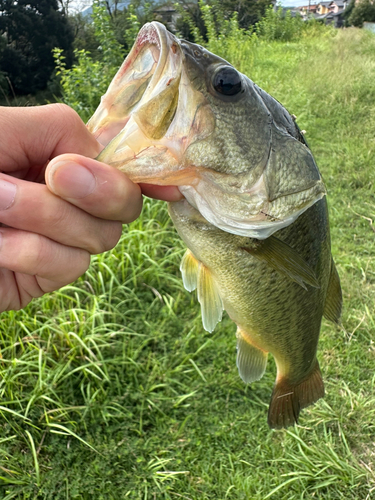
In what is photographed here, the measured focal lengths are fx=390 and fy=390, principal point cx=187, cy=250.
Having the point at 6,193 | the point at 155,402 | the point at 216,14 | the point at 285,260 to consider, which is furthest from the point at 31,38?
the point at 285,260

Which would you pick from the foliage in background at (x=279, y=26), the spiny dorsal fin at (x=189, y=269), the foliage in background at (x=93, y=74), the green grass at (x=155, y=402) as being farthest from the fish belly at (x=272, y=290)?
the foliage in background at (x=279, y=26)

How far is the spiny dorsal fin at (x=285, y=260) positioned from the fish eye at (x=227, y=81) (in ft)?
1.32

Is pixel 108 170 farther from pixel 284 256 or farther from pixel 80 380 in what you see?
pixel 80 380

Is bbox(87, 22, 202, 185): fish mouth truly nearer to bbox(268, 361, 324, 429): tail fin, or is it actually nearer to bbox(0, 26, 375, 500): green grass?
bbox(268, 361, 324, 429): tail fin

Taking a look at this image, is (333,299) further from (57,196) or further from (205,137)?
(57,196)

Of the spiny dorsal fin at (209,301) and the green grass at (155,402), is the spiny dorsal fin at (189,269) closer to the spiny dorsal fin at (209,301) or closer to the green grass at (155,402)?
the spiny dorsal fin at (209,301)

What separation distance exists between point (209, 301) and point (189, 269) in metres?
0.14

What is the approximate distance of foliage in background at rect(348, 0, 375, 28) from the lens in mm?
28266

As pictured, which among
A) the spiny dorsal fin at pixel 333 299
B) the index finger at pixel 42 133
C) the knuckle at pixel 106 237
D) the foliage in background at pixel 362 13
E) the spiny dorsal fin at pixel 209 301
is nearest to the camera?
the index finger at pixel 42 133

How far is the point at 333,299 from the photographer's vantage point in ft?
4.91

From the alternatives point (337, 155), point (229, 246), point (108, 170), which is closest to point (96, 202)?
point (108, 170)

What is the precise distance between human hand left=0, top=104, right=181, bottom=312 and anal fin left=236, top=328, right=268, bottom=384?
0.78 m

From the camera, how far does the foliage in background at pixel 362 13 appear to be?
28.3m

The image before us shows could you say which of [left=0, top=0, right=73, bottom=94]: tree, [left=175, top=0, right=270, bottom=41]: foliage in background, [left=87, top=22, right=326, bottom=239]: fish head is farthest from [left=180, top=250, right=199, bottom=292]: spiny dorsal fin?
[left=0, top=0, right=73, bottom=94]: tree
